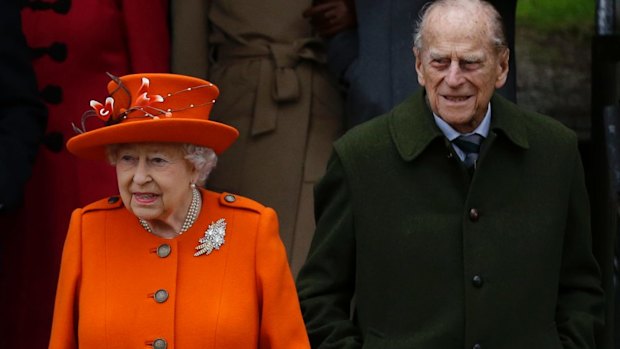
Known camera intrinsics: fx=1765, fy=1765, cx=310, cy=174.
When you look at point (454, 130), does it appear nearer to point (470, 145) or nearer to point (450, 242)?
point (470, 145)

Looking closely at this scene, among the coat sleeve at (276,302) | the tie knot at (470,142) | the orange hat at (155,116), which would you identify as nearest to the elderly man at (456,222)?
the tie knot at (470,142)

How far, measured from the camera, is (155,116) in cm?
515

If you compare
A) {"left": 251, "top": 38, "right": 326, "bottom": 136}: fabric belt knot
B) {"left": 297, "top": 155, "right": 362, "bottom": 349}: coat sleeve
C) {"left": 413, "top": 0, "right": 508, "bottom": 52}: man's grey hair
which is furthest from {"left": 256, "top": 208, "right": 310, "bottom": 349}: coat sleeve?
{"left": 251, "top": 38, "right": 326, "bottom": 136}: fabric belt knot

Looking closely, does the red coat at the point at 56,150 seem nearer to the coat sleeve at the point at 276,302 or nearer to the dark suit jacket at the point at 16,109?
the dark suit jacket at the point at 16,109

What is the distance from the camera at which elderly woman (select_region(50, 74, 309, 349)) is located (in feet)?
16.8

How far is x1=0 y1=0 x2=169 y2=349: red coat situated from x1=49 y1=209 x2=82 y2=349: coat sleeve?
1.38 m

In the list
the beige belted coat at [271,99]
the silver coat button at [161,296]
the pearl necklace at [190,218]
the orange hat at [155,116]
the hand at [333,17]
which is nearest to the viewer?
the orange hat at [155,116]

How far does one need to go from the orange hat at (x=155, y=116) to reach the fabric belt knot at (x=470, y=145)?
71 cm

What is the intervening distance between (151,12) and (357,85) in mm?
859

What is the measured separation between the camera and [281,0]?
7.03 metres

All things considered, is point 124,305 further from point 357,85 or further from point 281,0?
point 281,0

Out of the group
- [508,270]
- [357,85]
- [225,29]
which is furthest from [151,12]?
[508,270]

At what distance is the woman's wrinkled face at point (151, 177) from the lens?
201 inches

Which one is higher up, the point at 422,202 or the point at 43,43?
the point at 43,43
